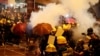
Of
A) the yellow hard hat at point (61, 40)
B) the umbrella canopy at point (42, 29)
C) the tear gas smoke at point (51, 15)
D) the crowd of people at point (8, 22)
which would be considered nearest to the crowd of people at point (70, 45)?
the yellow hard hat at point (61, 40)

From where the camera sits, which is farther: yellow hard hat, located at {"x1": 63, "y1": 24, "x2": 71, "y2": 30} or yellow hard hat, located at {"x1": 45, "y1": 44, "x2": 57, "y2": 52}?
yellow hard hat, located at {"x1": 63, "y1": 24, "x2": 71, "y2": 30}

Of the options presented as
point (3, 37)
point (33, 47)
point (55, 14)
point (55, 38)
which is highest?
point (55, 14)

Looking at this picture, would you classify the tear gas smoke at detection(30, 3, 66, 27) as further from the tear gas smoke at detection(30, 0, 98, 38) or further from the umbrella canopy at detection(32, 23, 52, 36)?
the umbrella canopy at detection(32, 23, 52, 36)

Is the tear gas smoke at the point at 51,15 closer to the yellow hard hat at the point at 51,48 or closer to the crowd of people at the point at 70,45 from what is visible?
the crowd of people at the point at 70,45

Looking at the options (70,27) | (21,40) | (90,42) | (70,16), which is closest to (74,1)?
Result: (70,16)

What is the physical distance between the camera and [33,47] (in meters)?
5.91

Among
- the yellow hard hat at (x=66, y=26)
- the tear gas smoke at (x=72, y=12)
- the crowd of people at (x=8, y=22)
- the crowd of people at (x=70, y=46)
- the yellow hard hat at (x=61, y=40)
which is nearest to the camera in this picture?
the crowd of people at (x=70, y=46)

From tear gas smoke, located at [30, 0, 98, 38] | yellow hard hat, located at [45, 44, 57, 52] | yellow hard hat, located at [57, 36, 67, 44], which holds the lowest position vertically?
yellow hard hat, located at [45, 44, 57, 52]

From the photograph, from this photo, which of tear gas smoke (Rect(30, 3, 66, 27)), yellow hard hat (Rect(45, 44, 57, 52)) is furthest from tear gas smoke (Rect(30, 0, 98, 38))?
yellow hard hat (Rect(45, 44, 57, 52))

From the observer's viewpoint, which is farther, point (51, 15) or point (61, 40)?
point (51, 15)

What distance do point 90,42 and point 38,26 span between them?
137 cm

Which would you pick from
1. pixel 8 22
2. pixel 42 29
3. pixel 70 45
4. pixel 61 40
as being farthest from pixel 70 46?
pixel 8 22

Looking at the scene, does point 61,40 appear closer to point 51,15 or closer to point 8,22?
point 51,15

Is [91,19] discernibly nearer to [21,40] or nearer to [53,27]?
[53,27]
